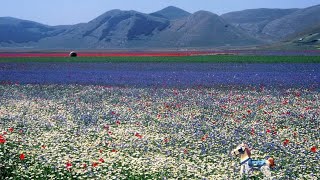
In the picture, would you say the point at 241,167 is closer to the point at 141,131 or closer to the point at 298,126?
the point at 141,131

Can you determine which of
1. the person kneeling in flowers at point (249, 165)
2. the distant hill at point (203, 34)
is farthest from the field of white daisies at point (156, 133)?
the distant hill at point (203, 34)

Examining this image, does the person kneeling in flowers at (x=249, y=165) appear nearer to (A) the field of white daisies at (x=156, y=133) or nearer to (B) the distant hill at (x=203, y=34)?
(A) the field of white daisies at (x=156, y=133)

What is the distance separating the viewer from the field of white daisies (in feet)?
31.6

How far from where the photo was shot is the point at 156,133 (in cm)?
1424

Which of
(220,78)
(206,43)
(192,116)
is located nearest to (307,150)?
(192,116)

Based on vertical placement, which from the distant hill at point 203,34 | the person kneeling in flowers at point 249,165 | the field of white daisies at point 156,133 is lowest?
the field of white daisies at point 156,133

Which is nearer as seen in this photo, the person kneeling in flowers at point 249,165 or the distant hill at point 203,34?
the person kneeling in flowers at point 249,165

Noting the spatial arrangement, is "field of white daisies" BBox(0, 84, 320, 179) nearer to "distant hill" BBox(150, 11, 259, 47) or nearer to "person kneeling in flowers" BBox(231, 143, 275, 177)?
"person kneeling in flowers" BBox(231, 143, 275, 177)

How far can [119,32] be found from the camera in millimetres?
196250

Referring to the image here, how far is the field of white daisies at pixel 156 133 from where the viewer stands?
9641 millimetres

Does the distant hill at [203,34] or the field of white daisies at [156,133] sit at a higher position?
the distant hill at [203,34]

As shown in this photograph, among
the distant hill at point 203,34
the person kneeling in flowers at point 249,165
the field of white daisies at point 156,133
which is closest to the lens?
the person kneeling in flowers at point 249,165

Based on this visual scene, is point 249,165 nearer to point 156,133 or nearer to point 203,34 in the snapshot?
point 156,133

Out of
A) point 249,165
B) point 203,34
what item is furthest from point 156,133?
point 203,34
